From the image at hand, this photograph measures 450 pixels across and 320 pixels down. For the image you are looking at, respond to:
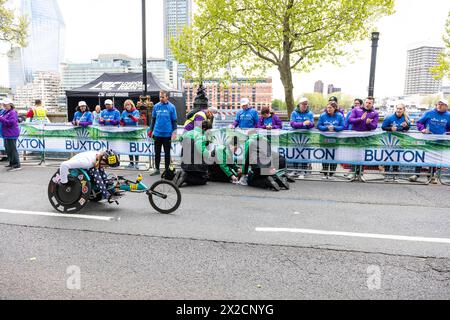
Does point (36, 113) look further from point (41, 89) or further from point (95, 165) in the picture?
point (41, 89)

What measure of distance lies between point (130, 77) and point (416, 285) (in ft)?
70.5

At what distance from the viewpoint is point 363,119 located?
383 inches

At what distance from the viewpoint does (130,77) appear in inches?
895

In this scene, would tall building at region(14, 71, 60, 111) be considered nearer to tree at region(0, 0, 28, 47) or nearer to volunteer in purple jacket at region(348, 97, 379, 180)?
tree at region(0, 0, 28, 47)

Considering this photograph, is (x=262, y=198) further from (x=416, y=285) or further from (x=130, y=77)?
(x=130, y=77)

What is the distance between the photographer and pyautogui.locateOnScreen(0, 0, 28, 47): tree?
24.0m

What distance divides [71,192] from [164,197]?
5.24 ft

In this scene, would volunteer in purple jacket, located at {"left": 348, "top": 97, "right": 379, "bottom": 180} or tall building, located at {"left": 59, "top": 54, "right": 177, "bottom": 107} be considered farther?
tall building, located at {"left": 59, "top": 54, "right": 177, "bottom": 107}

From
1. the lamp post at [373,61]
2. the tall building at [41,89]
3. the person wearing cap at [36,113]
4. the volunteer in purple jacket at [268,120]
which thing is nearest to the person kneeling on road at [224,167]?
the volunteer in purple jacket at [268,120]

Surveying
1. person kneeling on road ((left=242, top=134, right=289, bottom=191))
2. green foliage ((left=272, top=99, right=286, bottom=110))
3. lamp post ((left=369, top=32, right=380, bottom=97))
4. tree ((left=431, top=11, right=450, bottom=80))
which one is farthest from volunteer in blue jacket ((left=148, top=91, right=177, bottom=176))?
green foliage ((left=272, top=99, right=286, bottom=110))

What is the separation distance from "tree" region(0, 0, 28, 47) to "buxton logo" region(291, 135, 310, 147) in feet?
76.2

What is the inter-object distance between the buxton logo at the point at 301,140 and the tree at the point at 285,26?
8417 mm
